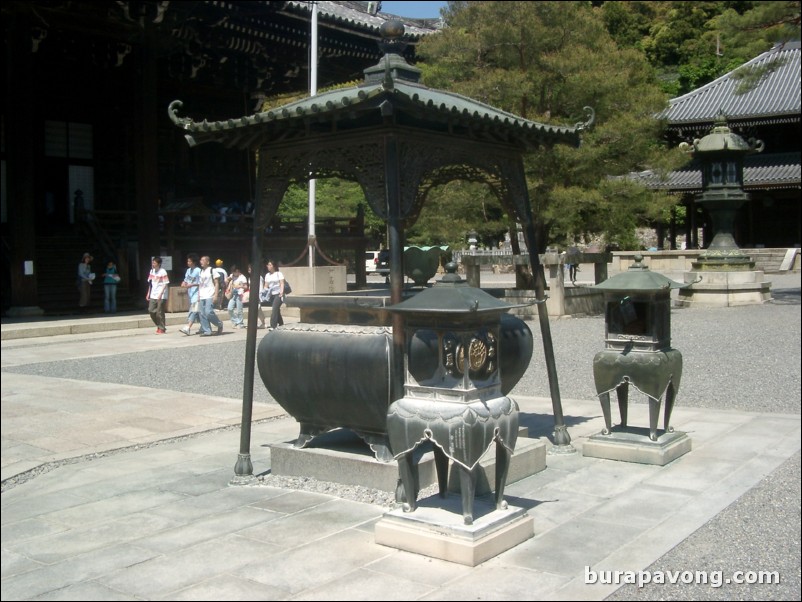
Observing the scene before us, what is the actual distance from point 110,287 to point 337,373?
15427 millimetres

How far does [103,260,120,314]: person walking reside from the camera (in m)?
19.9

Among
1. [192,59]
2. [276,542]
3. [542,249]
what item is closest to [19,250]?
[192,59]

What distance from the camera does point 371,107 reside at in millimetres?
5621

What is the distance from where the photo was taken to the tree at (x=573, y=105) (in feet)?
57.3

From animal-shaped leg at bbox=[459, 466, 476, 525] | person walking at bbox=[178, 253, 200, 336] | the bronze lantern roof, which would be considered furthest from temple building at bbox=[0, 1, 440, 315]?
animal-shaped leg at bbox=[459, 466, 476, 525]

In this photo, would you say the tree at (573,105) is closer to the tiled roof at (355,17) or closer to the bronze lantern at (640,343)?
the tiled roof at (355,17)

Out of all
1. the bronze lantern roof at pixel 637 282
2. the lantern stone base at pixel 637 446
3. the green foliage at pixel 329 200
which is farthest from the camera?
the green foliage at pixel 329 200

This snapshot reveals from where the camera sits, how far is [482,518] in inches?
189

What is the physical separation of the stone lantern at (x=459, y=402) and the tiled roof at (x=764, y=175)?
27683 mm

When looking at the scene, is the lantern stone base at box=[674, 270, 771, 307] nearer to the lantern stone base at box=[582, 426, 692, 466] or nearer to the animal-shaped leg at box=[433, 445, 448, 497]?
the lantern stone base at box=[582, 426, 692, 466]

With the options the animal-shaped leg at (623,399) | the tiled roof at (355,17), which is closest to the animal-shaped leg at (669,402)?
the animal-shaped leg at (623,399)

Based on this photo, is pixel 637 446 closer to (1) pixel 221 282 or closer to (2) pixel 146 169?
(1) pixel 221 282

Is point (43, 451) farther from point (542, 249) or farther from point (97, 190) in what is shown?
point (97, 190)

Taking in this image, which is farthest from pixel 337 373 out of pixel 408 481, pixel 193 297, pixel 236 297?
pixel 236 297
